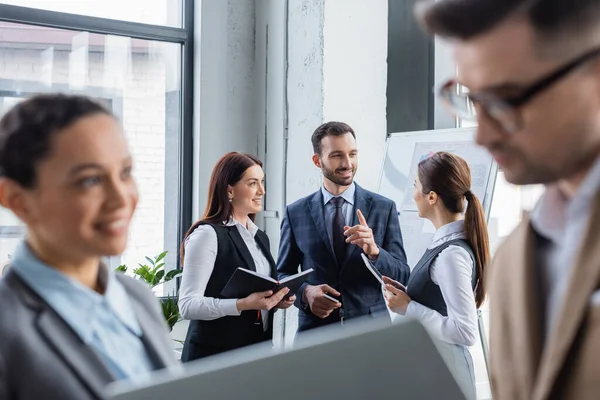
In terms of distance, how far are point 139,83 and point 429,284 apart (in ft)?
10.4

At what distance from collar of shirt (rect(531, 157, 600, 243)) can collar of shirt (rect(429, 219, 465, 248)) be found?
6.35 ft

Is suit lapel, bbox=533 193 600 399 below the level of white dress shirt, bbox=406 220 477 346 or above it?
above

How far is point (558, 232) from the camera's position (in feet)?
2.95

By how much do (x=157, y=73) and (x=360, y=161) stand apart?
1.67 metres

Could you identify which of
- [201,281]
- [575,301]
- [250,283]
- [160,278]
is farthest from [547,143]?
[160,278]

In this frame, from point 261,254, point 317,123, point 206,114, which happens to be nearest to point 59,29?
point 206,114

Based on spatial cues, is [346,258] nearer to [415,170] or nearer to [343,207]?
[343,207]

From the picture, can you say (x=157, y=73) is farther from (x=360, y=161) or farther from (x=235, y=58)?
(x=360, y=161)

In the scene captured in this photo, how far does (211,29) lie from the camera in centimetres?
534

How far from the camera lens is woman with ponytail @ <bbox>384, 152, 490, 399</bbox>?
2.70 meters

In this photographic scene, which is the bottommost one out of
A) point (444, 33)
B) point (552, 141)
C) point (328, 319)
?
point (328, 319)

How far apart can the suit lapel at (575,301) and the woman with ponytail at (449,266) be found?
1.84 metres

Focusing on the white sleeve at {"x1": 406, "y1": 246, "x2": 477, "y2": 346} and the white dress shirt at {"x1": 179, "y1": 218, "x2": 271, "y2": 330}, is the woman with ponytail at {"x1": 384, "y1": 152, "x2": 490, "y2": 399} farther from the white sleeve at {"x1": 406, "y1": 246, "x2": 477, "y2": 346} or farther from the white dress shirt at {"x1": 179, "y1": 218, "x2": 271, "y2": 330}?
the white dress shirt at {"x1": 179, "y1": 218, "x2": 271, "y2": 330}

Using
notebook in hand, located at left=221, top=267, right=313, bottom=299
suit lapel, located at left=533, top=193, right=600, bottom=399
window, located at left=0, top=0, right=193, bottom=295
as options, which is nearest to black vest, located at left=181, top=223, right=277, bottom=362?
notebook in hand, located at left=221, top=267, right=313, bottom=299
